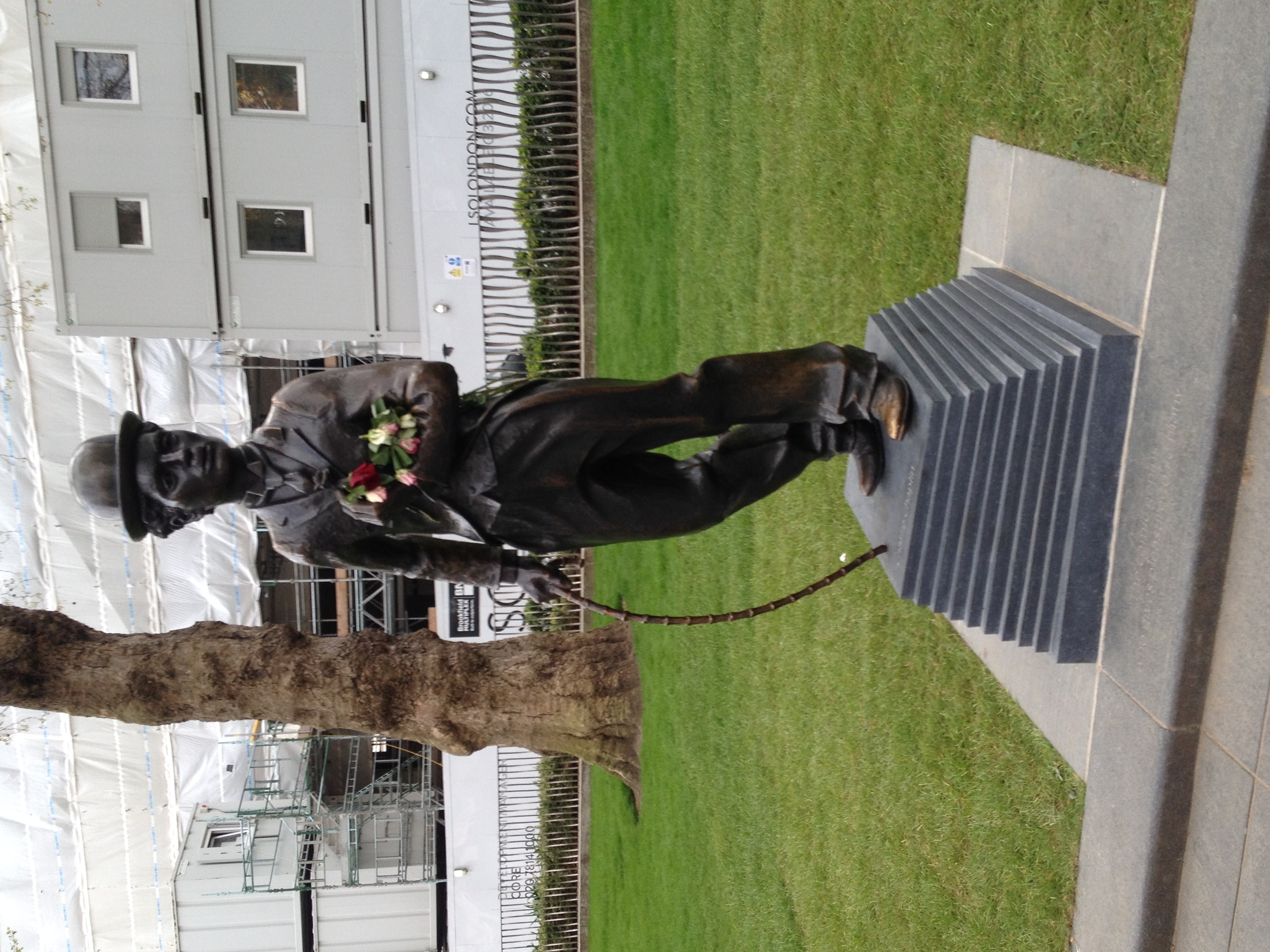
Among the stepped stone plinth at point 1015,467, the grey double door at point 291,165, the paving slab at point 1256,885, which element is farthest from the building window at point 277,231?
the paving slab at point 1256,885

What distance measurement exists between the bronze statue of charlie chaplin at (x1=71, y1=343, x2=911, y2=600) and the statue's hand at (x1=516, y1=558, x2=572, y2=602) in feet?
0.52

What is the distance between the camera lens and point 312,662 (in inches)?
242

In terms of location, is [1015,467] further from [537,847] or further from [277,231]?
[537,847]

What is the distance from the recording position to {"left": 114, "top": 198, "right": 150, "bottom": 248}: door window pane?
10.9 meters

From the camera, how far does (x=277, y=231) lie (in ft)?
37.4

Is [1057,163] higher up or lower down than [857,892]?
higher up

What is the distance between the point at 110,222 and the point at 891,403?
10452 millimetres

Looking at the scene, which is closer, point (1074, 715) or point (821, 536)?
point (1074, 715)

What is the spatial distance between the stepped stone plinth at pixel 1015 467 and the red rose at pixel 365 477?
192 centimetres

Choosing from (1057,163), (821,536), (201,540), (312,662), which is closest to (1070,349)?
(1057,163)

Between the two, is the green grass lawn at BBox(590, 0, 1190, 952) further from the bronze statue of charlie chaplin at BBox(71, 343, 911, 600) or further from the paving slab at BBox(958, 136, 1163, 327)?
the bronze statue of charlie chaplin at BBox(71, 343, 911, 600)

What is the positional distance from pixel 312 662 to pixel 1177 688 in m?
4.99

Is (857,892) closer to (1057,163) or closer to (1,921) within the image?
(1057,163)

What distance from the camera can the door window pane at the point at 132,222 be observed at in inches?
430
